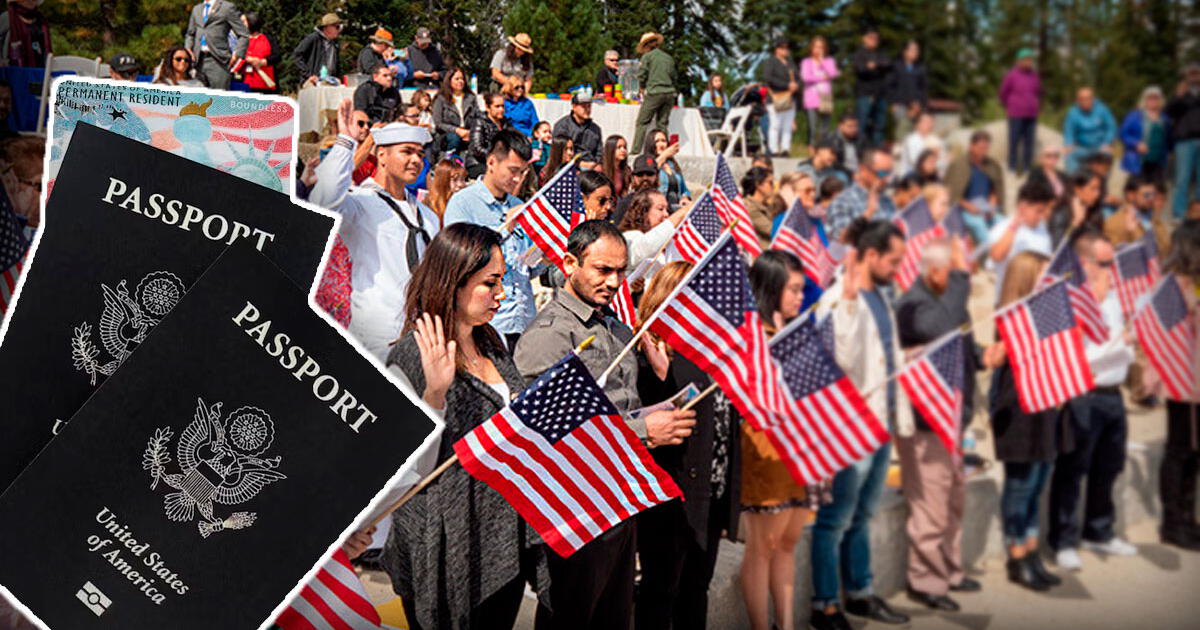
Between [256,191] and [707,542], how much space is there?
6.07ft

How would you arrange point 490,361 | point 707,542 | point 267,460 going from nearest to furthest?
point 267,460 < point 490,361 < point 707,542

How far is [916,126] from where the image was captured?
2826 millimetres

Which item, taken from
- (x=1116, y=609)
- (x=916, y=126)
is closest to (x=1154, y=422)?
(x=1116, y=609)

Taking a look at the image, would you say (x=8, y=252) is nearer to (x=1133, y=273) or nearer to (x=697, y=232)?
(x=697, y=232)

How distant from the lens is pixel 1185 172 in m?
2.82

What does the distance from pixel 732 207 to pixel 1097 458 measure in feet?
4.36

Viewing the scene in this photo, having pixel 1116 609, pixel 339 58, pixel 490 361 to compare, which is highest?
pixel 339 58

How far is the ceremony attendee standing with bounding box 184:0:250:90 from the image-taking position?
3.23m

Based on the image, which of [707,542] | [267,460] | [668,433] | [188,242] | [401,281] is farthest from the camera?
[707,542]

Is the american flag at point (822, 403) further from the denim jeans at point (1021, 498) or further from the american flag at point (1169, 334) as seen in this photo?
the american flag at point (1169, 334)

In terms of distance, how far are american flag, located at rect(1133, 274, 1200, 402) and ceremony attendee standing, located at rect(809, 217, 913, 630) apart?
58cm

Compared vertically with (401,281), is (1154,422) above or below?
below

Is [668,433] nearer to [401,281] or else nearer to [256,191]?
[401,281]

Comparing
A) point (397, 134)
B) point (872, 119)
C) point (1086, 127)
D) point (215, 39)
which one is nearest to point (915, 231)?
point (872, 119)
